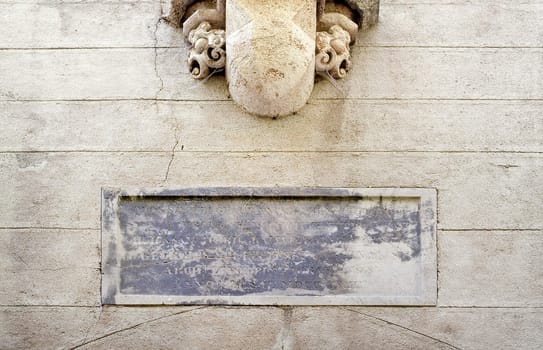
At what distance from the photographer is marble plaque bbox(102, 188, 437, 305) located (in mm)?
3463

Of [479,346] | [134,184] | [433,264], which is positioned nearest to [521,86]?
[433,264]

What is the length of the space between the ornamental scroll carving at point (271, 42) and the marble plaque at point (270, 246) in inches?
18.1

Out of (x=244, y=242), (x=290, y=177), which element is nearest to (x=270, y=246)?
(x=244, y=242)

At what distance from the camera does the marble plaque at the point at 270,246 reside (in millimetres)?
3463

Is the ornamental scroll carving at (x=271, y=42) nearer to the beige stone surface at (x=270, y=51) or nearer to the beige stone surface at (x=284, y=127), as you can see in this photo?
the beige stone surface at (x=270, y=51)

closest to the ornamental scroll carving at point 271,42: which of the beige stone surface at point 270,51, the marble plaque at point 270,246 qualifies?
the beige stone surface at point 270,51

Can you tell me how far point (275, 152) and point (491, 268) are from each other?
3.68 feet

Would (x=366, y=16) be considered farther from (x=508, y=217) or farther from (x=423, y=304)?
(x=423, y=304)

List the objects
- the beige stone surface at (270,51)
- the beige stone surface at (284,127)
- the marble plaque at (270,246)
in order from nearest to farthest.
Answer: the beige stone surface at (270,51), the marble plaque at (270,246), the beige stone surface at (284,127)

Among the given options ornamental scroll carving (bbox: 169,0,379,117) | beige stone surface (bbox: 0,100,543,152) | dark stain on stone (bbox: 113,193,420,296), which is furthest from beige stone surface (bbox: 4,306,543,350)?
ornamental scroll carving (bbox: 169,0,379,117)

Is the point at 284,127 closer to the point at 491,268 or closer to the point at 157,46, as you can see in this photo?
the point at 157,46

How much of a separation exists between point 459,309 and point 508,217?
0.48 m

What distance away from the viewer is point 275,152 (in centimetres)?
357

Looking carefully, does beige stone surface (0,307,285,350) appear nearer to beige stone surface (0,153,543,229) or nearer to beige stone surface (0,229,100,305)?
beige stone surface (0,229,100,305)
